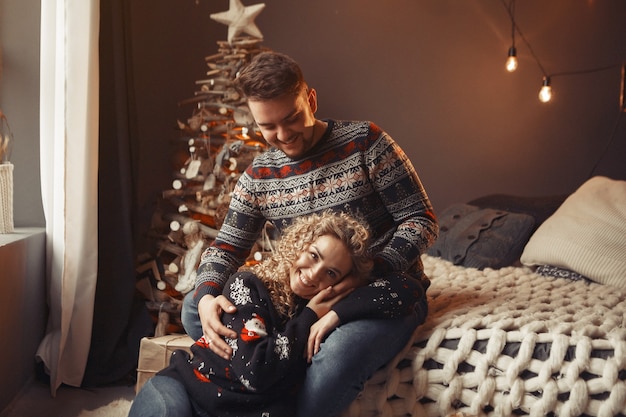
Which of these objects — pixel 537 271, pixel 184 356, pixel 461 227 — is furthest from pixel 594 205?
pixel 184 356

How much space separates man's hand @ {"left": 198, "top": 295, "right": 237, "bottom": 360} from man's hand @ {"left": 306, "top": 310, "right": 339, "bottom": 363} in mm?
176

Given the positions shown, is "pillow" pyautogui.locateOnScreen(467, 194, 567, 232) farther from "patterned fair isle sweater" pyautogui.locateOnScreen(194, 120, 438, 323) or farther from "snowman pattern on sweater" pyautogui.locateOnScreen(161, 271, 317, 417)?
"snowman pattern on sweater" pyautogui.locateOnScreen(161, 271, 317, 417)

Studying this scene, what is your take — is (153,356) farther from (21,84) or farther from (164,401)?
(21,84)

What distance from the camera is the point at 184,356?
157cm

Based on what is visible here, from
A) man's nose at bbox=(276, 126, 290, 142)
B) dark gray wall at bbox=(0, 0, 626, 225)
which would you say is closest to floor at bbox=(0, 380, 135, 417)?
man's nose at bbox=(276, 126, 290, 142)

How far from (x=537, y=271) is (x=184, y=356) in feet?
5.05

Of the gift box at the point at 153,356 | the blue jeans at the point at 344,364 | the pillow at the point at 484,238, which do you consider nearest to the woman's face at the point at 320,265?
the blue jeans at the point at 344,364

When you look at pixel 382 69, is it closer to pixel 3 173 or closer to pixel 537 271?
pixel 537 271

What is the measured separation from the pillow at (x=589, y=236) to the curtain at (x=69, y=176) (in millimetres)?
1729

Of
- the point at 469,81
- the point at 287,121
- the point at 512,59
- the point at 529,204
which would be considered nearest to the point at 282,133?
the point at 287,121

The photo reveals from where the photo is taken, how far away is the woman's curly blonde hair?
1561 mm

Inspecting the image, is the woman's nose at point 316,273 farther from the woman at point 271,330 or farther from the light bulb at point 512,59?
the light bulb at point 512,59

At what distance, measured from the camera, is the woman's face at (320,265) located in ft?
5.01

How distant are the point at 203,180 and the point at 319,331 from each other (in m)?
1.30
